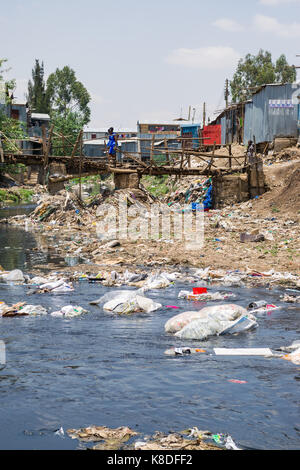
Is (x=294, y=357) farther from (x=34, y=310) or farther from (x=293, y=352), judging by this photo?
(x=34, y=310)

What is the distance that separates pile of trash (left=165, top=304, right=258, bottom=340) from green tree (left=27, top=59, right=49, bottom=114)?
55287 millimetres

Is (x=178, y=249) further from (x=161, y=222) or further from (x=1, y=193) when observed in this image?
(x=1, y=193)

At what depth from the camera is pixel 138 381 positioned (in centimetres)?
474

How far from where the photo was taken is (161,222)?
51.6 ft

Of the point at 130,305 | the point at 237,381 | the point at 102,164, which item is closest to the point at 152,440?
the point at 237,381

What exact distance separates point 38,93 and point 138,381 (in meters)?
59.0

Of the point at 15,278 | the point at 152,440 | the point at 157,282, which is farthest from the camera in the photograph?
the point at 15,278

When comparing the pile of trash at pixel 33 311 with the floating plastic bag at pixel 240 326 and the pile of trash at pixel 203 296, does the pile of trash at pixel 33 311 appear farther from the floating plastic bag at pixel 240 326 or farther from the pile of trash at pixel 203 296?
the floating plastic bag at pixel 240 326

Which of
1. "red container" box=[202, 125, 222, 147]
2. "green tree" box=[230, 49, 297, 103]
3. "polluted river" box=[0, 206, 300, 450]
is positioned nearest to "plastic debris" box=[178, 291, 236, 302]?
"polluted river" box=[0, 206, 300, 450]

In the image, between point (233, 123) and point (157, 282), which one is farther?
point (233, 123)

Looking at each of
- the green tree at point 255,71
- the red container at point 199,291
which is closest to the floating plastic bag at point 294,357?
the red container at point 199,291

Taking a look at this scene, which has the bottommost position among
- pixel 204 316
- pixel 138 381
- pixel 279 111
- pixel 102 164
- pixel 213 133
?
pixel 138 381

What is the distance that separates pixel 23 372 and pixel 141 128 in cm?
4355

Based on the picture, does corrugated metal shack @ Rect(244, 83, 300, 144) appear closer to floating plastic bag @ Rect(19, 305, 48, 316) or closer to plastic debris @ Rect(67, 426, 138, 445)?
floating plastic bag @ Rect(19, 305, 48, 316)
